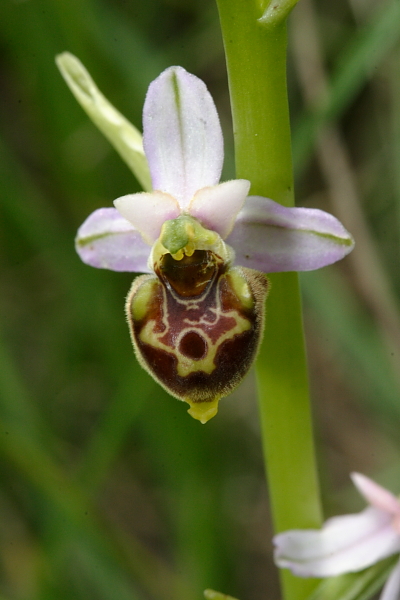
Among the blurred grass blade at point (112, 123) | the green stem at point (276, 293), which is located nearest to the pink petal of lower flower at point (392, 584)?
the green stem at point (276, 293)

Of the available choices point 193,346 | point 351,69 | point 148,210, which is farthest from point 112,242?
point 351,69

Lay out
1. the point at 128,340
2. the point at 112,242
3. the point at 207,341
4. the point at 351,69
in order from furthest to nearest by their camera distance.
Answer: the point at 128,340 → the point at 351,69 → the point at 112,242 → the point at 207,341

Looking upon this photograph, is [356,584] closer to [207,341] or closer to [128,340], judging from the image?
[207,341]

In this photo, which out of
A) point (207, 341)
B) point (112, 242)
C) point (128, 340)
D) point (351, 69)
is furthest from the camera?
point (128, 340)

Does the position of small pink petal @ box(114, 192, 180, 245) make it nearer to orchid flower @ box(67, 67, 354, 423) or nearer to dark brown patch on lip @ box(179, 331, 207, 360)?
orchid flower @ box(67, 67, 354, 423)

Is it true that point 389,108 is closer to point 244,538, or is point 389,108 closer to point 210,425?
point 210,425

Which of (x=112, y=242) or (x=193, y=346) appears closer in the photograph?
(x=193, y=346)
